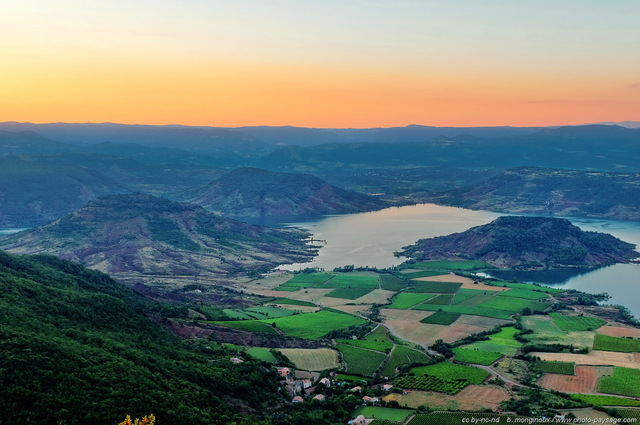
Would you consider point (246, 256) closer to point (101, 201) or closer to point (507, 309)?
point (101, 201)

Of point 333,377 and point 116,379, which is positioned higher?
point 116,379

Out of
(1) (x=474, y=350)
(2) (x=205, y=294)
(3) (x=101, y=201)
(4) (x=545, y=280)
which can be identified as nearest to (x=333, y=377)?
(1) (x=474, y=350)

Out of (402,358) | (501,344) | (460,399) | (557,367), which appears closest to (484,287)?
(501,344)

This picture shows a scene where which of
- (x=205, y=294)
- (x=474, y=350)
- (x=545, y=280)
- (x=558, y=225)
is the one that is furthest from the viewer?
(x=558, y=225)

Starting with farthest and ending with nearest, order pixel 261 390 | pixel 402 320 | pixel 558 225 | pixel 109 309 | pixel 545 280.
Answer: pixel 558 225 < pixel 545 280 < pixel 402 320 < pixel 109 309 < pixel 261 390

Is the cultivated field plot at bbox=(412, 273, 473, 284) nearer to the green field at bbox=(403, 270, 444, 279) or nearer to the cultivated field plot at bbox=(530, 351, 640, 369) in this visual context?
the green field at bbox=(403, 270, 444, 279)

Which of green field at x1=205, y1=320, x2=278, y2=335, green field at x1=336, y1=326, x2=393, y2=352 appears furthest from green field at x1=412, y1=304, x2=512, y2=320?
green field at x1=205, y1=320, x2=278, y2=335

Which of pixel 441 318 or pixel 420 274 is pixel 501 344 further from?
pixel 420 274
